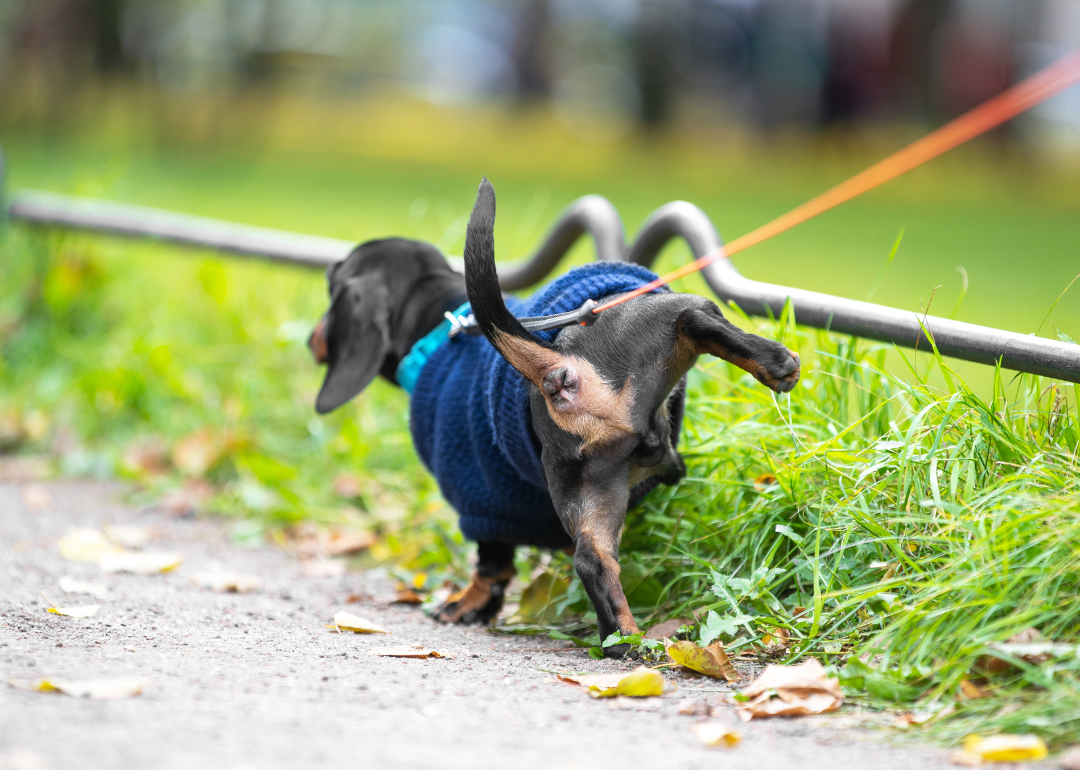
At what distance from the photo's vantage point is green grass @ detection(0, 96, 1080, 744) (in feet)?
6.61

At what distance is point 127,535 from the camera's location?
3.60 metres

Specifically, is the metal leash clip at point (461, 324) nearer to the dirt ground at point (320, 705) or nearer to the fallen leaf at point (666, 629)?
the dirt ground at point (320, 705)

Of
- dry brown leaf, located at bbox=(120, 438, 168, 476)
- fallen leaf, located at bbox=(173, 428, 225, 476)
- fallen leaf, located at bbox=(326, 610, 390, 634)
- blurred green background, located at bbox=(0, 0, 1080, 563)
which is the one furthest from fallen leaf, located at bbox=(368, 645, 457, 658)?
dry brown leaf, located at bbox=(120, 438, 168, 476)

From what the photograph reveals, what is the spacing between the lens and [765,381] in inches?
88.0

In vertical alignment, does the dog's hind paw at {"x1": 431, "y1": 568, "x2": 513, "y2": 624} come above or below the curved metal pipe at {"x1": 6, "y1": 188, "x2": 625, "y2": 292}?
below

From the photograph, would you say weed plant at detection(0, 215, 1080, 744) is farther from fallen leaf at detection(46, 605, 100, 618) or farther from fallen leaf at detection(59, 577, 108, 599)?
fallen leaf at detection(46, 605, 100, 618)

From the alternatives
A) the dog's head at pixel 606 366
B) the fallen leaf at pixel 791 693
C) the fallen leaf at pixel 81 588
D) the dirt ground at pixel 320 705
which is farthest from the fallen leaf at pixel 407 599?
the fallen leaf at pixel 791 693

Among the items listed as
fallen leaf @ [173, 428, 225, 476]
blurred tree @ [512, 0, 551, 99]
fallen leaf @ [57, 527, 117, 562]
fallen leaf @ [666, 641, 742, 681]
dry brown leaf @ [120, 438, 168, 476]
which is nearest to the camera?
fallen leaf @ [666, 641, 742, 681]

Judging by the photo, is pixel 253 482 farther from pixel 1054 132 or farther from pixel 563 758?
pixel 1054 132

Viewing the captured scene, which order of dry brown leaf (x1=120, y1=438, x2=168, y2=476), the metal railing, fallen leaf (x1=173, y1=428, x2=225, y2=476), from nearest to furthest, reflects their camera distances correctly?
the metal railing
fallen leaf (x1=173, y1=428, x2=225, y2=476)
dry brown leaf (x1=120, y1=438, x2=168, y2=476)

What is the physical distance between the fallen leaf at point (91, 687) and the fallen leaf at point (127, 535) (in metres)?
1.62

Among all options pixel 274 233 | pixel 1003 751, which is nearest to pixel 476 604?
pixel 1003 751

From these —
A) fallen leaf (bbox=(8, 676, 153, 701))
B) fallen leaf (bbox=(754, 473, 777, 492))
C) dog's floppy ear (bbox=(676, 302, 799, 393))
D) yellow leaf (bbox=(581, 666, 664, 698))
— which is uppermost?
dog's floppy ear (bbox=(676, 302, 799, 393))

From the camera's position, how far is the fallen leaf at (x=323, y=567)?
3.42 m
